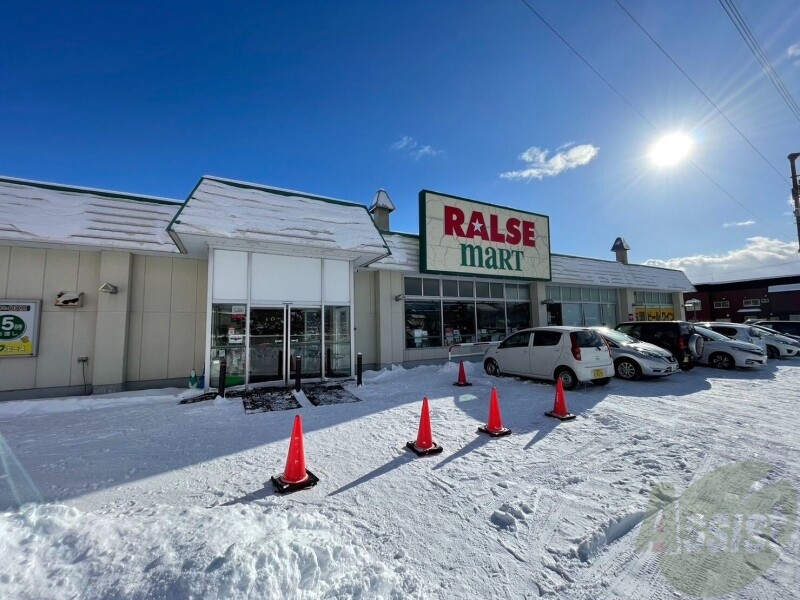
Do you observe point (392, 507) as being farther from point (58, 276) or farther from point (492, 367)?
point (58, 276)

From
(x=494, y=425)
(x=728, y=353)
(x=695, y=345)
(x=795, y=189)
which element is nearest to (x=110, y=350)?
(x=494, y=425)

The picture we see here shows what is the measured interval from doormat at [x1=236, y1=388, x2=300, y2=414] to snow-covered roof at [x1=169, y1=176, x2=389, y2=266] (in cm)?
381

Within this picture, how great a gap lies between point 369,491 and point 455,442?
1902 millimetres

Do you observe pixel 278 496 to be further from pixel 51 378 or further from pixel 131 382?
pixel 51 378

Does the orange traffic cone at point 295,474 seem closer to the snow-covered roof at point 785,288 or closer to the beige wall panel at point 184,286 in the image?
the beige wall panel at point 184,286

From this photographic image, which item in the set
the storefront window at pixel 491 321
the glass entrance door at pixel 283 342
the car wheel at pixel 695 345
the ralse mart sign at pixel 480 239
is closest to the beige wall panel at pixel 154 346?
the glass entrance door at pixel 283 342

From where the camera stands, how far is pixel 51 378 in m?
8.72

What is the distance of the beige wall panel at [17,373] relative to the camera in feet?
27.4

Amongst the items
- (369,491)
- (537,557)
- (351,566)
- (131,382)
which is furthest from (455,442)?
(131,382)

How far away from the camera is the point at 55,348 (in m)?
8.80

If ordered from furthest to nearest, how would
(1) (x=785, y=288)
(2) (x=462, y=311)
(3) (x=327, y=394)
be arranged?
(1) (x=785, y=288), (2) (x=462, y=311), (3) (x=327, y=394)

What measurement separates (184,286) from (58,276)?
2.75 metres

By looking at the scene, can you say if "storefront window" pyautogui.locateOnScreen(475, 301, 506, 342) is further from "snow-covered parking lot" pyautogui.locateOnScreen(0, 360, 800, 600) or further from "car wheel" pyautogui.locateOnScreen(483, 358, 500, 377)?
"snow-covered parking lot" pyautogui.locateOnScreen(0, 360, 800, 600)

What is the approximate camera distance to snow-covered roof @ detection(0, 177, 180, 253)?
813 cm
